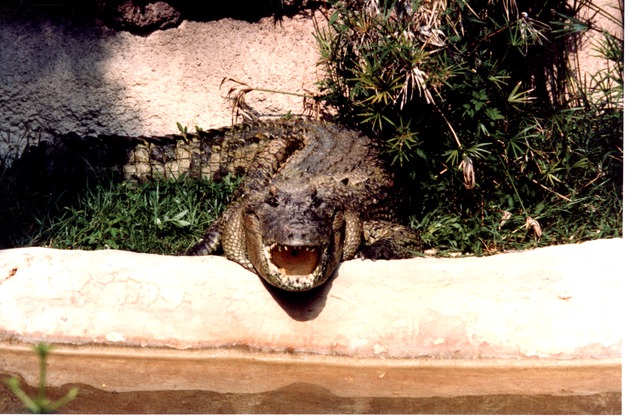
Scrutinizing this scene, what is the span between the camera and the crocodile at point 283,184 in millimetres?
3732

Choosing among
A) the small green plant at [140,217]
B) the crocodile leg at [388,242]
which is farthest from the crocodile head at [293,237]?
the small green plant at [140,217]

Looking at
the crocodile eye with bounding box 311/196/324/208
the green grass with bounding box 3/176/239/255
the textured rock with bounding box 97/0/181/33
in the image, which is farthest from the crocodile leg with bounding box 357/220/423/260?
the textured rock with bounding box 97/0/181/33

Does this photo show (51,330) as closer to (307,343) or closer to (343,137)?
(307,343)

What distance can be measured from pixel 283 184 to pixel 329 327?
1472 millimetres

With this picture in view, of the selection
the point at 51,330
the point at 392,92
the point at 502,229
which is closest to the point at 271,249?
the point at 51,330

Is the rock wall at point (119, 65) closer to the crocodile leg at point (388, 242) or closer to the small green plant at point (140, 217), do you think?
the small green plant at point (140, 217)

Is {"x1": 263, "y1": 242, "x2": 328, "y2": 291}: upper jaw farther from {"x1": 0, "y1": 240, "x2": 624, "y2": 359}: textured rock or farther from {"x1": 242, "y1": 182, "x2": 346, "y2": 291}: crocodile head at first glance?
{"x1": 0, "y1": 240, "x2": 624, "y2": 359}: textured rock

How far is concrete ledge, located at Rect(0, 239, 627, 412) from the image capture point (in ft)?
10.5

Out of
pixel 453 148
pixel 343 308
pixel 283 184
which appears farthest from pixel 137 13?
pixel 343 308

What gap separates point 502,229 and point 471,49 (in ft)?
3.71

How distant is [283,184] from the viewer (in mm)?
4648

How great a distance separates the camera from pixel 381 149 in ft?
16.4

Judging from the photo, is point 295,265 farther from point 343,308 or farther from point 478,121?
point 478,121

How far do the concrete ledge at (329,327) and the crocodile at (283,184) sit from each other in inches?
10.1
